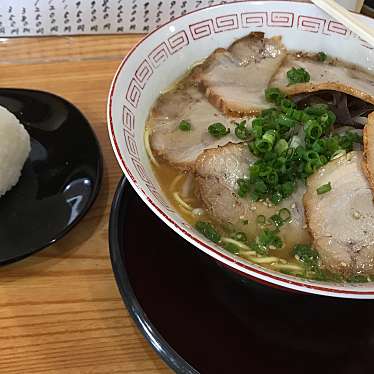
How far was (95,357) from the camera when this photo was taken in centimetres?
130

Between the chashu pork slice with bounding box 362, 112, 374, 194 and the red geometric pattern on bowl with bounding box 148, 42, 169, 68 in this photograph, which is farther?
the red geometric pattern on bowl with bounding box 148, 42, 169, 68

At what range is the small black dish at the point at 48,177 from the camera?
1.49 m

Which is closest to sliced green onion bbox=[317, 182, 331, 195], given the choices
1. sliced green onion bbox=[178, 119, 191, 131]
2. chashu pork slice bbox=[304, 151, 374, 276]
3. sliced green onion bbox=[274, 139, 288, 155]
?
chashu pork slice bbox=[304, 151, 374, 276]

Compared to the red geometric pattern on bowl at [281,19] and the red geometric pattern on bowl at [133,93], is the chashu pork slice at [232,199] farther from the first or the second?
the red geometric pattern on bowl at [281,19]

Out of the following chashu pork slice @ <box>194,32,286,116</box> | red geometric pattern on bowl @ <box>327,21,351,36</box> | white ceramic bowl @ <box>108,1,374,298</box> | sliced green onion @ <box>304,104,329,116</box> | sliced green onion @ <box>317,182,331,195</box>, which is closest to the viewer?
white ceramic bowl @ <box>108,1,374,298</box>

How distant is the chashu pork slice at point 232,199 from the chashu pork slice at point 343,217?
0.04 m

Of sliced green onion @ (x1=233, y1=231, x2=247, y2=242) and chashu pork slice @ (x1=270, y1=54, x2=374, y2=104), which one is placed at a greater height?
chashu pork slice @ (x1=270, y1=54, x2=374, y2=104)

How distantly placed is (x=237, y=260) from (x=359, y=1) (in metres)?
1.47

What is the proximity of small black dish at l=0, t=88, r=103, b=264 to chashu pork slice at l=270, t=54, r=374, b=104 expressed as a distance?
59 centimetres

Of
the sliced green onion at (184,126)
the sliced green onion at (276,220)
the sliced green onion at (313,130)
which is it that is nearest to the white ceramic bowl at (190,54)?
the sliced green onion at (184,126)

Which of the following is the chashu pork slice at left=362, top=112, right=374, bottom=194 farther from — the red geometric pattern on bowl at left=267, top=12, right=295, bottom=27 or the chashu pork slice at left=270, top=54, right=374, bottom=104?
the red geometric pattern on bowl at left=267, top=12, right=295, bottom=27

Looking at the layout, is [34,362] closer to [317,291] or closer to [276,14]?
[317,291]

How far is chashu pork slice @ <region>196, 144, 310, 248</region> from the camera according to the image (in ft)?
4.33

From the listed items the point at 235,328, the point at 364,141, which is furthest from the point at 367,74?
the point at 235,328
